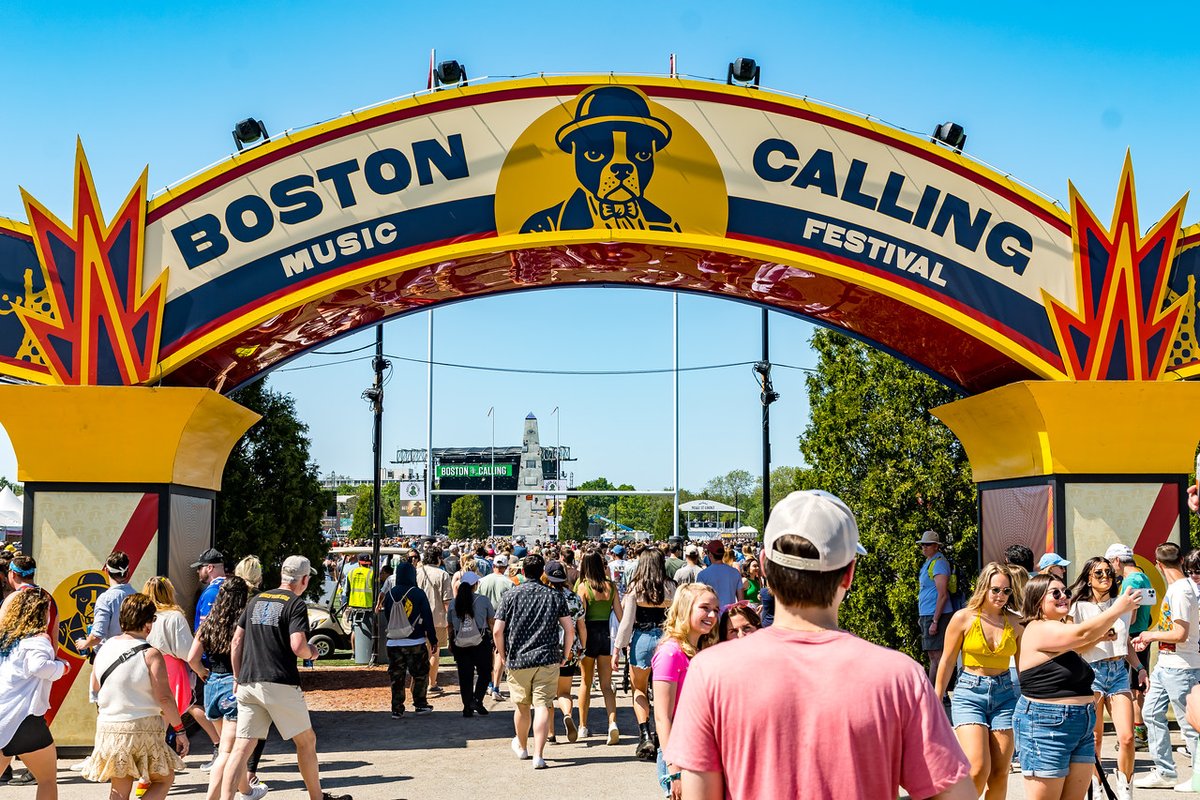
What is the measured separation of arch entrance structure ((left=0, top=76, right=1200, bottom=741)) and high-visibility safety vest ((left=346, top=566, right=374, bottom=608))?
6751 mm

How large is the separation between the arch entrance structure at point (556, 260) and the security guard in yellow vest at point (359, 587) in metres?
6.75

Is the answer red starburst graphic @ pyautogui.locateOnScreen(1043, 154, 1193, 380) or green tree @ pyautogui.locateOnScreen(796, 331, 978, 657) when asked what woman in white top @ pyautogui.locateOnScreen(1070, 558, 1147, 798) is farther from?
green tree @ pyautogui.locateOnScreen(796, 331, 978, 657)

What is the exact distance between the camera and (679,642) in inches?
244

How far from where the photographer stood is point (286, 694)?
768cm

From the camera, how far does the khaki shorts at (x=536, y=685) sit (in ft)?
32.3

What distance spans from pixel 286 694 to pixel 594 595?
13.6 ft

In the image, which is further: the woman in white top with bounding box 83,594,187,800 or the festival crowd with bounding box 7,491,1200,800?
the woman in white top with bounding box 83,594,187,800

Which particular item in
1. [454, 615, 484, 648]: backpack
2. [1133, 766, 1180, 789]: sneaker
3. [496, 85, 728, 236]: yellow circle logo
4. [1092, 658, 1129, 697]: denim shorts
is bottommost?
[1133, 766, 1180, 789]: sneaker

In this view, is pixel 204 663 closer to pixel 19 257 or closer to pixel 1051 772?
pixel 19 257

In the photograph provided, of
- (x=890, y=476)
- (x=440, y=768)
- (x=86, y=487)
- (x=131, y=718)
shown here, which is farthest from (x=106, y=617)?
(x=890, y=476)

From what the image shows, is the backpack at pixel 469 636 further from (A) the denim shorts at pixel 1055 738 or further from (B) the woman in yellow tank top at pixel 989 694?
(A) the denim shorts at pixel 1055 738

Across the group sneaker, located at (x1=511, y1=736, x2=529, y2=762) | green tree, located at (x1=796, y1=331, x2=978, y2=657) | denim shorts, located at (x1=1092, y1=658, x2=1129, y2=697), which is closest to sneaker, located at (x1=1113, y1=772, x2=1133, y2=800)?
denim shorts, located at (x1=1092, y1=658, x2=1129, y2=697)

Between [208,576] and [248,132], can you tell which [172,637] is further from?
[248,132]

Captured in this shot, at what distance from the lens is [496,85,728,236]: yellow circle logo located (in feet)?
34.6
